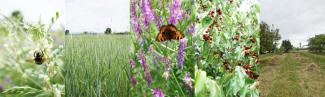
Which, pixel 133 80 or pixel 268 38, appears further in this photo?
pixel 268 38

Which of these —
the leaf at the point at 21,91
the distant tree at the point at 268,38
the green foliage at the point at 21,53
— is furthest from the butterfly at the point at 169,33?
the distant tree at the point at 268,38

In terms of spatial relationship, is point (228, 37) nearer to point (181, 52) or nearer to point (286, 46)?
point (181, 52)

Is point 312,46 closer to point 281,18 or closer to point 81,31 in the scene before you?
point 281,18

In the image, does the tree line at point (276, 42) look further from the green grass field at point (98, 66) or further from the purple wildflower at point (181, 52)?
the purple wildflower at point (181, 52)

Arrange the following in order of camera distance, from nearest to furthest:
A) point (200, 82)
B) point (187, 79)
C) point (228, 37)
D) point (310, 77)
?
point (200, 82) → point (187, 79) → point (228, 37) → point (310, 77)

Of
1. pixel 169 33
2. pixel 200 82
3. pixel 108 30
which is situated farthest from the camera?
pixel 108 30

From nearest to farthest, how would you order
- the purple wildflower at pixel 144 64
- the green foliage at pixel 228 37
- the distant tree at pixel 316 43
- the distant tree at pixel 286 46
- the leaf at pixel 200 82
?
the leaf at pixel 200 82
the purple wildflower at pixel 144 64
the green foliage at pixel 228 37
the distant tree at pixel 316 43
the distant tree at pixel 286 46

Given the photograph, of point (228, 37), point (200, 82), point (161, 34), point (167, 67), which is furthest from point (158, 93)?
point (228, 37)
